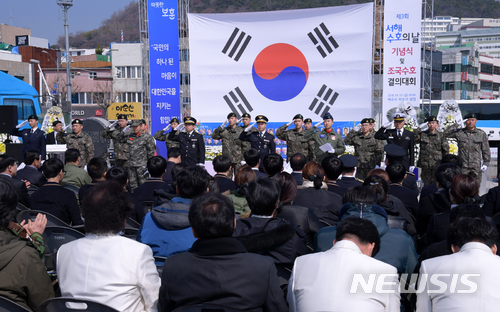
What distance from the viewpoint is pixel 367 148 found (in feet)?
24.8

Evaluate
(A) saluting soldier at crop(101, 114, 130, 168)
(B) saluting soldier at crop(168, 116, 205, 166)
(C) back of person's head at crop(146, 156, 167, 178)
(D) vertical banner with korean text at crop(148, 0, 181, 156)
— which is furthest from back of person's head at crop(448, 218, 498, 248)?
(D) vertical banner with korean text at crop(148, 0, 181, 156)

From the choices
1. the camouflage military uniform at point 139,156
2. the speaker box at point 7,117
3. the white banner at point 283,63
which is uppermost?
Result: the white banner at point 283,63

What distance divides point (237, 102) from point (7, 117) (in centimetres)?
507

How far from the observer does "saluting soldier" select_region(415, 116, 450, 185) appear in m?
7.30

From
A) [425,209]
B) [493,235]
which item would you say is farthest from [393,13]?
[493,235]

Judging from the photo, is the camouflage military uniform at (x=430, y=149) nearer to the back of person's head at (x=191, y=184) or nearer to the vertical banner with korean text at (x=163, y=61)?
the vertical banner with korean text at (x=163, y=61)

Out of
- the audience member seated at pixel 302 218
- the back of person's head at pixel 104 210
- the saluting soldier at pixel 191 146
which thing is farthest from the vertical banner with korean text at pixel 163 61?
the back of person's head at pixel 104 210

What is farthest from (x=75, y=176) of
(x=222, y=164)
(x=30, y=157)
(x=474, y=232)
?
(x=474, y=232)

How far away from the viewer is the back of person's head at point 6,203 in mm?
2144

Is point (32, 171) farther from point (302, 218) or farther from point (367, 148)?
point (367, 148)

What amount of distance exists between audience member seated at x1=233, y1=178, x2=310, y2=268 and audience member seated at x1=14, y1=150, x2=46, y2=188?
125 inches

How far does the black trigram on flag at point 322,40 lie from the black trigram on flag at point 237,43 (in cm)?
143

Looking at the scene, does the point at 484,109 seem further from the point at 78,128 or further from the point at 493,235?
the point at 493,235

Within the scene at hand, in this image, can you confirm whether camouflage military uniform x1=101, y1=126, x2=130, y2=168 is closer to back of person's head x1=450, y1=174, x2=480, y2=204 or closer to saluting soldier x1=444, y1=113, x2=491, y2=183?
saluting soldier x1=444, y1=113, x2=491, y2=183
